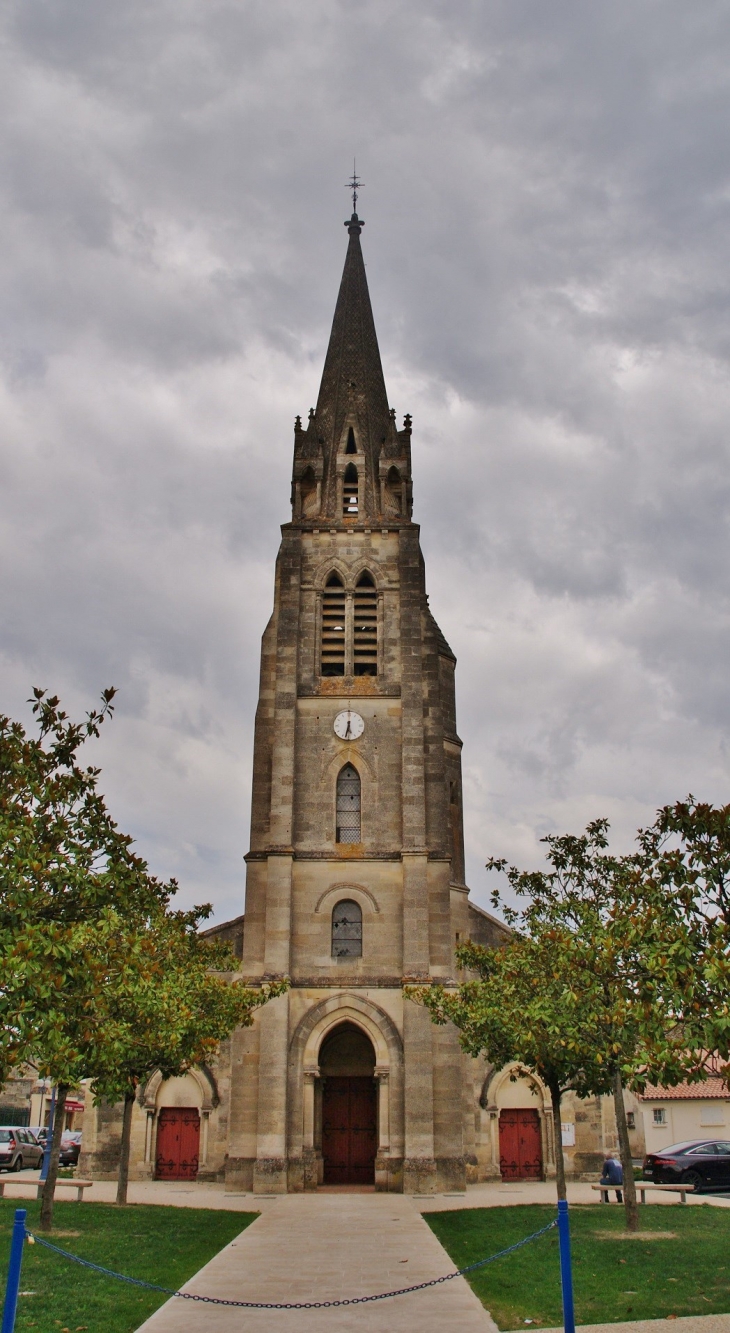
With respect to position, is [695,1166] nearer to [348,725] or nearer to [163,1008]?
[348,725]

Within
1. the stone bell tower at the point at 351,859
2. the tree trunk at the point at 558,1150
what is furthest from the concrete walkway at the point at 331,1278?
the stone bell tower at the point at 351,859

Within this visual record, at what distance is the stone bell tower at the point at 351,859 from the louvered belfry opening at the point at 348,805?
42 millimetres

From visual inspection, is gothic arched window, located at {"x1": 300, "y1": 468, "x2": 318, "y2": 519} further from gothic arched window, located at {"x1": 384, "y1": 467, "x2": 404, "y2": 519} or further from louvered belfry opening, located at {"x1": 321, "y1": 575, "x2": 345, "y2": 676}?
louvered belfry opening, located at {"x1": 321, "y1": 575, "x2": 345, "y2": 676}

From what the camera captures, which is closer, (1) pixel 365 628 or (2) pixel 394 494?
(1) pixel 365 628

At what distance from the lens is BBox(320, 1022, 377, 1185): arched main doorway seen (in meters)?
28.5

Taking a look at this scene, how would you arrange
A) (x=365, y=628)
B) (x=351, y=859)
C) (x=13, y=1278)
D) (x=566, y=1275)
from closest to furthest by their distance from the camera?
(x=13, y=1278) → (x=566, y=1275) → (x=351, y=859) → (x=365, y=628)

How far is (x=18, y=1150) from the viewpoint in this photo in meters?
36.2

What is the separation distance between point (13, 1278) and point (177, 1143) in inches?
893

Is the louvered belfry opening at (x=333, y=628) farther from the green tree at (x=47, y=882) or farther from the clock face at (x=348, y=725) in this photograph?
the green tree at (x=47, y=882)

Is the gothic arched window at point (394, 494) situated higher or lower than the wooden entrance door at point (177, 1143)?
higher

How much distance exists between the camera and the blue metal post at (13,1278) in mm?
9078

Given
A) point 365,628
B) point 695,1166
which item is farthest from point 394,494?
point 695,1166

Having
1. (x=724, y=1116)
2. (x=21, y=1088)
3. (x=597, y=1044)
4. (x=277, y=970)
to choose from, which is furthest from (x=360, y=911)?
(x=21, y=1088)

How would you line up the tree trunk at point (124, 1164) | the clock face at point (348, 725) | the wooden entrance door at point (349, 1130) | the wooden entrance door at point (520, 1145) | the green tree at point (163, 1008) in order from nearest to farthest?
the green tree at point (163, 1008), the tree trunk at point (124, 1164), the wooden entrance door at point (349, 1130), the wooden entrance door at point (520, 1145), the clock face at point (348, 725)
